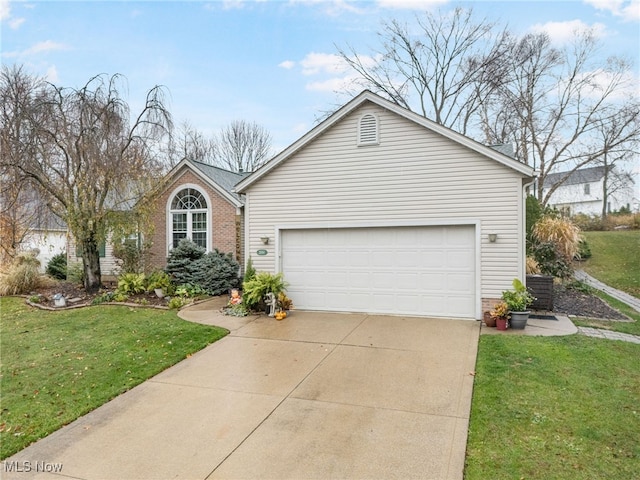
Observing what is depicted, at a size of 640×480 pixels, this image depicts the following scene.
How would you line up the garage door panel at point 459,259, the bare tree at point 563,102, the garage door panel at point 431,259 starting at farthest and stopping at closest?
the bare tree at point 563,102 < the garage door panel at point 431,259 < the garage door panel at point 459,259

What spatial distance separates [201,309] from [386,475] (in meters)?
8.05

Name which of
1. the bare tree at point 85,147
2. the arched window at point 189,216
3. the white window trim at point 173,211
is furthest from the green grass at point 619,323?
the bare tree at point 85,147

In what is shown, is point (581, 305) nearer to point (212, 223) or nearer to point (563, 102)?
point (212, 223)

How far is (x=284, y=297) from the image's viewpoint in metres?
9.87

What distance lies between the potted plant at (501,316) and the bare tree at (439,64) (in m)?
18.2

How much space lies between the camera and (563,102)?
73.4 feet

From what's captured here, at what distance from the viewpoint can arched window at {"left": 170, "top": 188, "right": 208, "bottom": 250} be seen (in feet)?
48.3

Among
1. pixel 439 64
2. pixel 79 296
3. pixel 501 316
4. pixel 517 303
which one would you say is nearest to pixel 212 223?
pixel 79 296

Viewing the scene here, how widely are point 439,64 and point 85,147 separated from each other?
1987 centimetres

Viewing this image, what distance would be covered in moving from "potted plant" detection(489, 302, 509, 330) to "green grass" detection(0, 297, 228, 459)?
564cm

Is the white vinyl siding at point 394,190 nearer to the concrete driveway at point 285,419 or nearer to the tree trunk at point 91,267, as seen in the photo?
the concrete driveway at point 285,419

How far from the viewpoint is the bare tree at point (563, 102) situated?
69.4ft

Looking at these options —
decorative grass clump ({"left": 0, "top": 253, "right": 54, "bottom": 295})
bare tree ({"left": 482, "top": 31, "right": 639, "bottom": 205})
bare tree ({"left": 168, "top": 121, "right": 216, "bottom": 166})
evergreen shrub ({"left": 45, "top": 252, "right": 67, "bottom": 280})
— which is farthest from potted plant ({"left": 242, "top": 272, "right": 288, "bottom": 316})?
A: bare tree ({"left": 168, "top": 121, "right": 216, "bottom": 166})

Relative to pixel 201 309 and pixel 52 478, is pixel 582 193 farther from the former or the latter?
pixel 52 478
